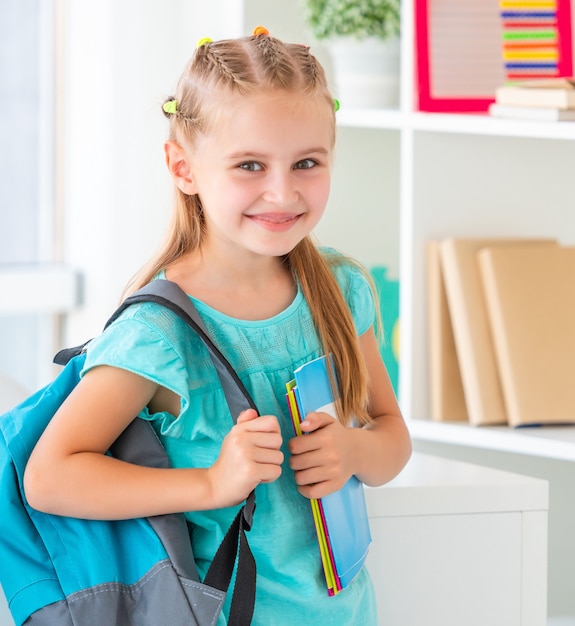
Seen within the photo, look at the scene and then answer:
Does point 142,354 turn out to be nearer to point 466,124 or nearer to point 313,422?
point 313,422

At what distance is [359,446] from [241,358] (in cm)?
17

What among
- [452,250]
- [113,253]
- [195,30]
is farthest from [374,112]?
[113,253]

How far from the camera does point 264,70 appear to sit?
1.09 meters

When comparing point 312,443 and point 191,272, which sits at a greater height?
point 191,272

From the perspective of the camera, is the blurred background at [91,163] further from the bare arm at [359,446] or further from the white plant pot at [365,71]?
the bare arm at [359,446]

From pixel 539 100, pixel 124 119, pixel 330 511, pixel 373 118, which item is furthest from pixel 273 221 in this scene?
pixel 124 119

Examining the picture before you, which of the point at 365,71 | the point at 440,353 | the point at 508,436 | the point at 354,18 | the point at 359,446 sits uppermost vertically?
the point at 354,18

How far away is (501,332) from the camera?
73.0 inches

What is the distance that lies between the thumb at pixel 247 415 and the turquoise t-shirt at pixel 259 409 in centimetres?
6

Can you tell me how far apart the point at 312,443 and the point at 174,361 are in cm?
17

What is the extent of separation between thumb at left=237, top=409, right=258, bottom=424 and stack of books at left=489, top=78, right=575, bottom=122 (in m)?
0.93

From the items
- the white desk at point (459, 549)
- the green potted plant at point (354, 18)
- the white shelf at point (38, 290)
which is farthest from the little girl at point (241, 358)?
the white shelf at point (38, 290)

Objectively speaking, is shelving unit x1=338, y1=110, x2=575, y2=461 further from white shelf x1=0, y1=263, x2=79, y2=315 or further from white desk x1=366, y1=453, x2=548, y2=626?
white shelf x1=0, y1=263, x2=79, y2=315

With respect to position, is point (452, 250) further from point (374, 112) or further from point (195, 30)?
point (195, 30)
